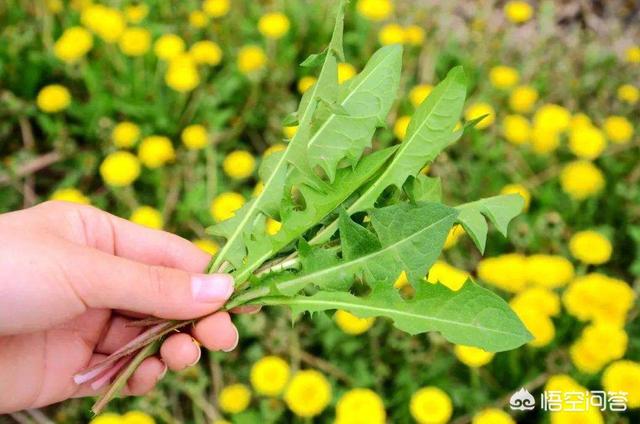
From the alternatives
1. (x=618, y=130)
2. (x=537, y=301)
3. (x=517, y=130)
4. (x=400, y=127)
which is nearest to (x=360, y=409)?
(x=537, y=301)

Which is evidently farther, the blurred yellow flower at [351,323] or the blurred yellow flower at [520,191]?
the blurred yellow flower at [520,191]

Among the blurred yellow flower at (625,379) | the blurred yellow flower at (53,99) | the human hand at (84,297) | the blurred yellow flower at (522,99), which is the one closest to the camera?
the human hand at (84,297)

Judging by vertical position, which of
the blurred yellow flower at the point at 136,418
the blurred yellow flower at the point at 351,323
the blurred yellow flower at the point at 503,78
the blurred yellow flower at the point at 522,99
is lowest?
the blurred yellow flower at the point at 136,418

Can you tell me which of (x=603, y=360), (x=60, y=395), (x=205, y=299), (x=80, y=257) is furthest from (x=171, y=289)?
(x=603, y=360)

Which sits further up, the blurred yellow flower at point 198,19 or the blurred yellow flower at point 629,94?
the blurred yellow flower at point 198,19

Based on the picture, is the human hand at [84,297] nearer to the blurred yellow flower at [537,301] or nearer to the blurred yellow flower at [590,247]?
the blurred yellow flower at [537,301]

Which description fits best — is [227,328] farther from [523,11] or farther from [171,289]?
[523,11]

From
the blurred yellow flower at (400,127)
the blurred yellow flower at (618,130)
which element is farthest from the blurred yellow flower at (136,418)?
the blurred yellow flower at (618,130)
